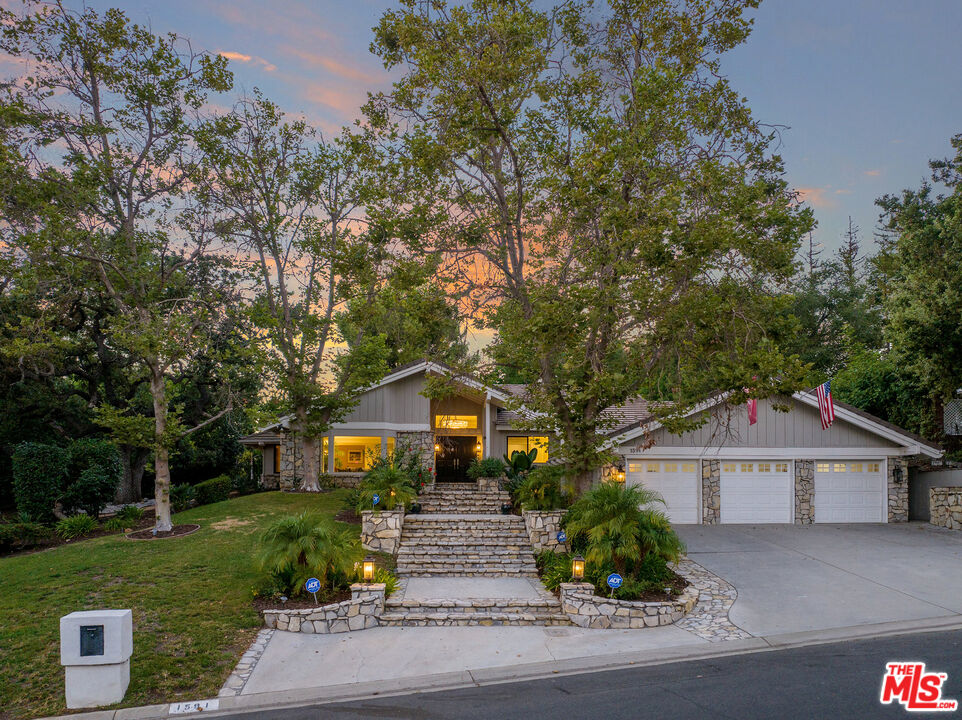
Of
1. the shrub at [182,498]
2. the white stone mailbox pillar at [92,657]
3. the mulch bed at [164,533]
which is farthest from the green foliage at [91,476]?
the white stone mailbox pillar at [92,657]

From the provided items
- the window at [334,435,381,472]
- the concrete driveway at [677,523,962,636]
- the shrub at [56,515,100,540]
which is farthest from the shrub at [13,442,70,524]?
the concrete driveway at [677,523,962,636]

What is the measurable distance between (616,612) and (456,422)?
12.9 metres

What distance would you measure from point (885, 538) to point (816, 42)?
1282 centimetres

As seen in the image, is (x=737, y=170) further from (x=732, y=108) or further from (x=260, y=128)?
(x=260, y=128)

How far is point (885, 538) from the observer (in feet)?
52.3

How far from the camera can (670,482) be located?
59.3 feet

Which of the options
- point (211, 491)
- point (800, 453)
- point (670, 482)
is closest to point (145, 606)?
point (211, 491)

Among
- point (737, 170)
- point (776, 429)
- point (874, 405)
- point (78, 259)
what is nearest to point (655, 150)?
point (737, 170)

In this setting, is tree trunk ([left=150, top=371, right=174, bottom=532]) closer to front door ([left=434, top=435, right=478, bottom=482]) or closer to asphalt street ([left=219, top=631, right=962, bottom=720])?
front door ([left=434, top=435, right=478, bottom=482])

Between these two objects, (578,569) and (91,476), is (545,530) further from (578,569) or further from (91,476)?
(91,476)

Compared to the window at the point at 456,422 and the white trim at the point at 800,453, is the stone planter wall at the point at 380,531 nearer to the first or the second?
the window at the point at 456,422

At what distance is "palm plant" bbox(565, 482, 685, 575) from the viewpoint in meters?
10.7

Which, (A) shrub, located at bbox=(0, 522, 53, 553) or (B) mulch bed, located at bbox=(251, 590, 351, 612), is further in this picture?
(A) shrub, located at bbox=(0, 522, 53, 553)

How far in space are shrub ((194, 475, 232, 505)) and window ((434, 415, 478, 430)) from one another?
897 centimetres
